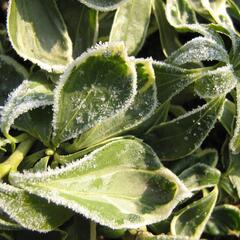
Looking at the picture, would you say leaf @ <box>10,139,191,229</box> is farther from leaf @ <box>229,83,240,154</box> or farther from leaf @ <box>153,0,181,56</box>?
leaf @ <box>153,0,181,56</box>

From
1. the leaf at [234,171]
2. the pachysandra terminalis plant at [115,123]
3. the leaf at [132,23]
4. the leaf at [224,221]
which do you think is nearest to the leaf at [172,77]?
the pachysandra terminalis plant at [115,123]

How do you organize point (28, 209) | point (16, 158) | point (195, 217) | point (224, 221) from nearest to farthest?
point (28, 209) < point (16, 158) < point (195, 217) < point (224, 221)

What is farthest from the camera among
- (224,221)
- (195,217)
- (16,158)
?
(224,221)

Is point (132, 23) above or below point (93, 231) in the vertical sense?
above

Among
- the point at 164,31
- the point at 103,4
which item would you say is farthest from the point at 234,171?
the point at 103,4

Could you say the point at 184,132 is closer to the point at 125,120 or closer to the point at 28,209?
the point at 125,120

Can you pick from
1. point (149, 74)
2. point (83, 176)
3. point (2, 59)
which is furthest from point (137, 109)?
point (2, 59)

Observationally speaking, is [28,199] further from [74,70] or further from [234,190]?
[234,190]
